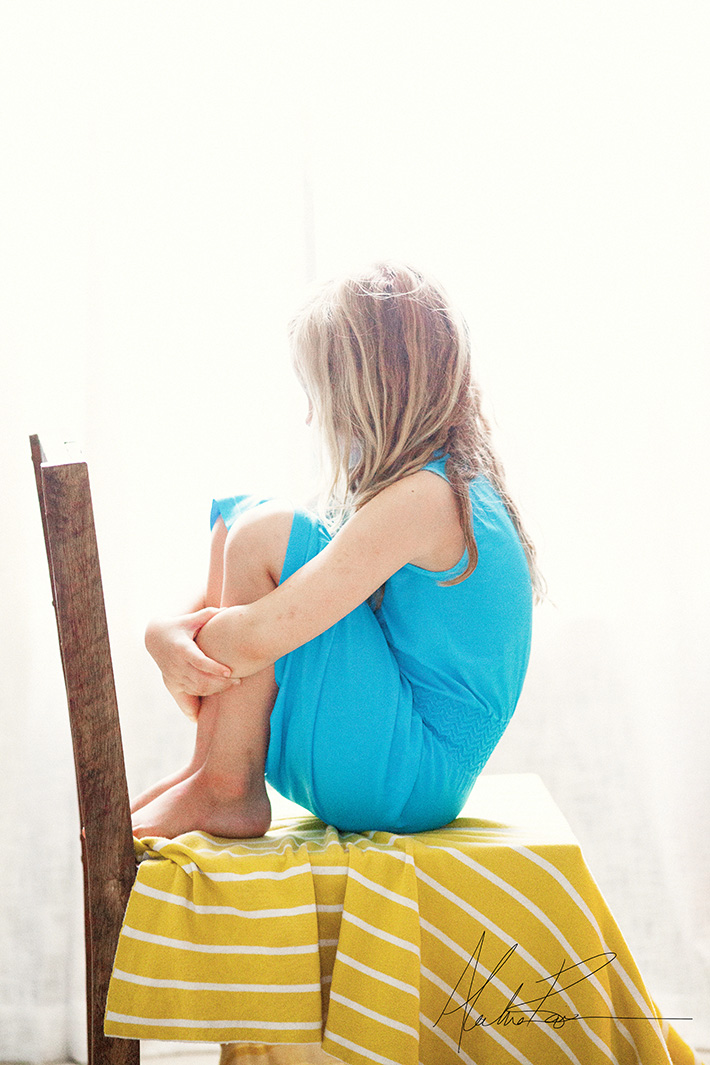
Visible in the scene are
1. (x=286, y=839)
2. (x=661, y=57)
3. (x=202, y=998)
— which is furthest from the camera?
(x=661, y=57)

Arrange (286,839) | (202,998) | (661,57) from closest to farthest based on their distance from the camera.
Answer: (202,998)
(286,839)
(661,57)

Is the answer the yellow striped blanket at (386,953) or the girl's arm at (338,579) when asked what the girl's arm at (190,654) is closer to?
the girl's arm at (338,579)

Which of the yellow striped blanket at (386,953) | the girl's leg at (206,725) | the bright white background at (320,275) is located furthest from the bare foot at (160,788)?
the bright white background at (320,275)

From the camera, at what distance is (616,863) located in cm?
148

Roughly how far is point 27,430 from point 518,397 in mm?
707

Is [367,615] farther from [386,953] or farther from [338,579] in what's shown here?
[386,953]

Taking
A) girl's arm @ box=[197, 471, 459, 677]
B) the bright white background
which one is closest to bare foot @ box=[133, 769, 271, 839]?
girl's arm @ box=[197, 471, 459, 677]

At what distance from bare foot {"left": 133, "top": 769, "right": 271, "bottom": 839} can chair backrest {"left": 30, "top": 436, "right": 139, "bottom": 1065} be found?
0.10 metres

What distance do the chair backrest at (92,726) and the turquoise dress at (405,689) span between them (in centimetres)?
19

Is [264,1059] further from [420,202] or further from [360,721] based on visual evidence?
[420,202]

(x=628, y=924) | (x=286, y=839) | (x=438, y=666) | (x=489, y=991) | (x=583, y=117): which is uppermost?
(x=583, y=117)

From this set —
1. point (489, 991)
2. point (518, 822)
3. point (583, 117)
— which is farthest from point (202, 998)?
point (583, 117)

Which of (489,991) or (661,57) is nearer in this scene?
(489,991)
